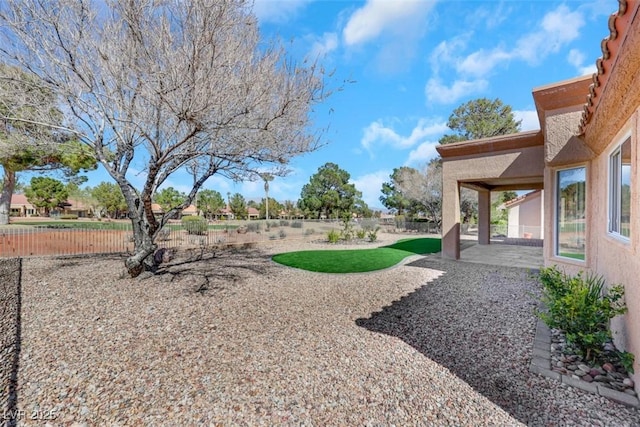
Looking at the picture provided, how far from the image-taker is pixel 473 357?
350 cm

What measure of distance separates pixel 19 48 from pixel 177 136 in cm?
298

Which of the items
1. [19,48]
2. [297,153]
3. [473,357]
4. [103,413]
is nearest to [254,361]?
[103,413]

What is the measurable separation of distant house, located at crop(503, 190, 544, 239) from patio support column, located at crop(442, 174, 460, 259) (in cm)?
1345

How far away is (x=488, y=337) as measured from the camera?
159 inches

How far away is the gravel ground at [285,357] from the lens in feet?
8.16

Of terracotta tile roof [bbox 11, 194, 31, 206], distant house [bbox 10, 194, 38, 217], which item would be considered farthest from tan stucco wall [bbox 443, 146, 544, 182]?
terracotta tile roof [bbox 11, 194, 31, 206]

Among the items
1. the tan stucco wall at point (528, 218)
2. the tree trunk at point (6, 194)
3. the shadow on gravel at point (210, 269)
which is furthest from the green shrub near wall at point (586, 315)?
the tree trunk at point (6, 194)

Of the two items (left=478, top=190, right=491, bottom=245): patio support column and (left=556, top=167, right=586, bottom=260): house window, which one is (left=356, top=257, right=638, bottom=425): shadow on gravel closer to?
(left=556, top=167, right=586, bottom=260): house window

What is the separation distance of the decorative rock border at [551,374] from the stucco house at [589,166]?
263 millimetres

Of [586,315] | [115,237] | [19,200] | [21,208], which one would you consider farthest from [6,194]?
[19,200]

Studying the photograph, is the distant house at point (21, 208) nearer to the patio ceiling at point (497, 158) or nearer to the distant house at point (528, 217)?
the patio ceiling at point (497, 158)

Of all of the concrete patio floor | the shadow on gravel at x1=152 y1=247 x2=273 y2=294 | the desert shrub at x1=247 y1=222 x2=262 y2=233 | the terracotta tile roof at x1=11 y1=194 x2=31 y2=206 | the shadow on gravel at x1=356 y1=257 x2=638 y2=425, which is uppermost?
the terracotta tile roof at x1=11 y1=194 x2=31 y2=206

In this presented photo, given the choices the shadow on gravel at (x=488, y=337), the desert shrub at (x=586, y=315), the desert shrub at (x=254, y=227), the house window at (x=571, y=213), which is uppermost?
A: the house window at (x=571, y=213)

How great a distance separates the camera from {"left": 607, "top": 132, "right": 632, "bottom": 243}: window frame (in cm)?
378
